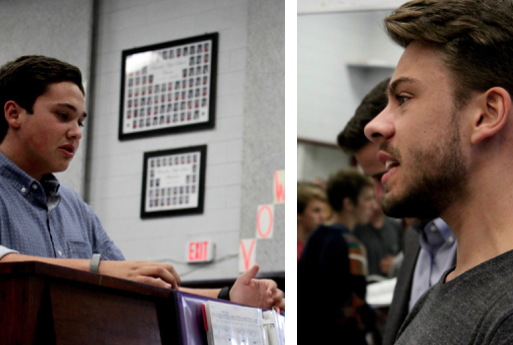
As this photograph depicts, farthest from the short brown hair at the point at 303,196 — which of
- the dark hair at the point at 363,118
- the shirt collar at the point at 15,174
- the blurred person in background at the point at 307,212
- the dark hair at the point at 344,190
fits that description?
the shirt collar at the point at 15,174

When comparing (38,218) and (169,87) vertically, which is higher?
(169,87)

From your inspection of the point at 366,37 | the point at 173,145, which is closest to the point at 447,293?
the point at 173,145

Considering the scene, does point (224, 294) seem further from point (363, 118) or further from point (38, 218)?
point (363, 118)

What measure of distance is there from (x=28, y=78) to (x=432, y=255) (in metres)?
1.43

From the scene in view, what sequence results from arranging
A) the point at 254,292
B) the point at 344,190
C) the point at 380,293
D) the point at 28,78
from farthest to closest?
the point at 344,190, the point at 380,293, the point at 254,292, the point at 28,78

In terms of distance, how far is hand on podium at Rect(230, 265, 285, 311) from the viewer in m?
1.83

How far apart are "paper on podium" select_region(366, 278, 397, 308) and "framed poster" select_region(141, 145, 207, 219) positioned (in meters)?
1.58

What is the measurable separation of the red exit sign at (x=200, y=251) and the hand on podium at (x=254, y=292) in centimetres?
20

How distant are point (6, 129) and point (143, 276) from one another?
550 millimetres

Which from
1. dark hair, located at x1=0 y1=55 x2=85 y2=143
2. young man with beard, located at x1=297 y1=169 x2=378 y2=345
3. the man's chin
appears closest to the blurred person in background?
young man with beard, located at x1=297 y1=169 x2=378 y2=345

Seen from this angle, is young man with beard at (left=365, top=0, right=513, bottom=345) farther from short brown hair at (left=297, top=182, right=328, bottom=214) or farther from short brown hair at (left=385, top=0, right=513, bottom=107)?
short brown hair at (left=297, top=182, right=328, bottom=214)

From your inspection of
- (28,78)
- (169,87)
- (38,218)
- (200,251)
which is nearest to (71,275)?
(38,218)

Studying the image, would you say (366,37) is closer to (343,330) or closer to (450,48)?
(343,330)

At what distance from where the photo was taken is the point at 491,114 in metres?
0.93
